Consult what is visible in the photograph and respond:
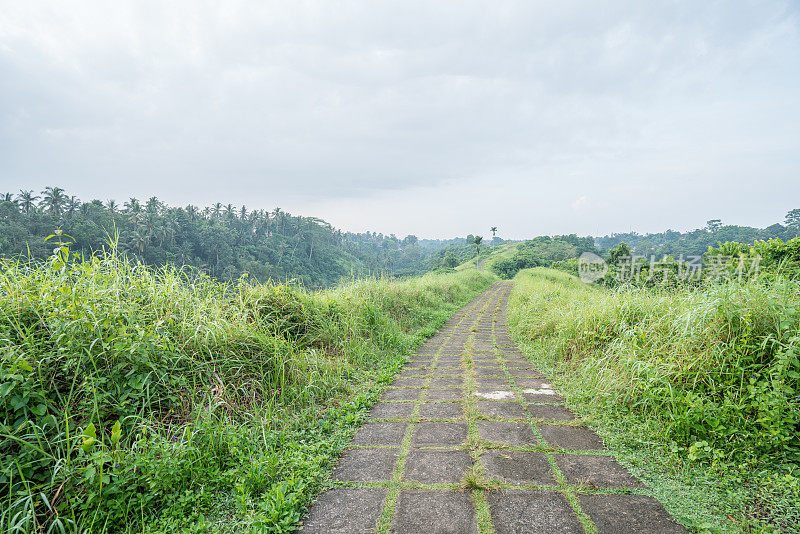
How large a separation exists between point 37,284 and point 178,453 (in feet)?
6.62

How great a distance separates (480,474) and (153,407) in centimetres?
251

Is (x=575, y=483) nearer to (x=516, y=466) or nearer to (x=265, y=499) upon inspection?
(x=516, y=466)

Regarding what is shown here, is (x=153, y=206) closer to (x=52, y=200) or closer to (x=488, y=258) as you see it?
(x=52, y=200)

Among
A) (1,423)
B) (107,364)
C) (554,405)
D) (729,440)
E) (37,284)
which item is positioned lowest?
(554,405)

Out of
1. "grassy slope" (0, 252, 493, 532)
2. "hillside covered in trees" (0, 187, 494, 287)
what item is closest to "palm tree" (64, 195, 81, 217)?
"hillside covered in trees" (0, 187, 494, 287)

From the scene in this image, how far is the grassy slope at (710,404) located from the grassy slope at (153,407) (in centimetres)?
233

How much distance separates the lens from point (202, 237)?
38.9m

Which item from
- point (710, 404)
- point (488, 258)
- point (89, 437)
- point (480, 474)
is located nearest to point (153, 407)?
point (89, 437)

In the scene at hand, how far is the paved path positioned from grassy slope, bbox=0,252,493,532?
0.95 feet

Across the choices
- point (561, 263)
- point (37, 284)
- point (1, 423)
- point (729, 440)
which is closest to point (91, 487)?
point (1, 423)

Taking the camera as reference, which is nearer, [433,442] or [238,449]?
[238,449]

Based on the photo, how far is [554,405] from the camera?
11.6ft
